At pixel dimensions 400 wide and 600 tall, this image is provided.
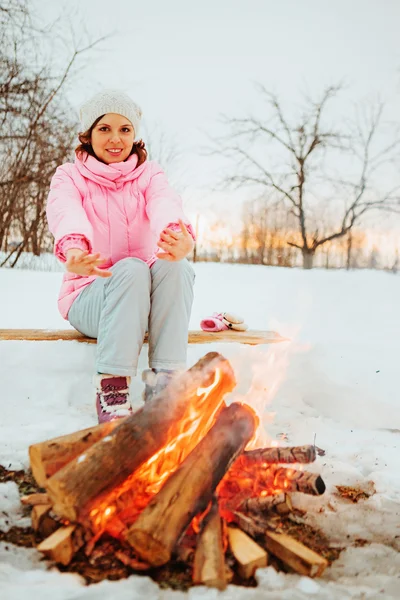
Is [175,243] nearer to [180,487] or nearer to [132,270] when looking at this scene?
[132,270]

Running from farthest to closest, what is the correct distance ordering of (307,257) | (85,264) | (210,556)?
(307,257) < (85,264) < (210,556)

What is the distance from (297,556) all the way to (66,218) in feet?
5.77

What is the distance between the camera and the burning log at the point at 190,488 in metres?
1.25

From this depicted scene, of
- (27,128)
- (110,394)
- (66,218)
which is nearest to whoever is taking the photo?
(110,394)

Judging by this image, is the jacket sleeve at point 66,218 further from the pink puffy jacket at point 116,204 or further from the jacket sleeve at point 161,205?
the jacket sleeve at point 161,205

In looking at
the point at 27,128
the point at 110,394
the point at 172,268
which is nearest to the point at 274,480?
the point at 110,394

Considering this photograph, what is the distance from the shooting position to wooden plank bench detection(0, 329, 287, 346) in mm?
2906

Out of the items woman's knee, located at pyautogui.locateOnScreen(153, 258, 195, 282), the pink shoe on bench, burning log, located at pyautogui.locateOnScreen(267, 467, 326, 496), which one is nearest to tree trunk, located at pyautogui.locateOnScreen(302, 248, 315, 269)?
the pink shoe on bench

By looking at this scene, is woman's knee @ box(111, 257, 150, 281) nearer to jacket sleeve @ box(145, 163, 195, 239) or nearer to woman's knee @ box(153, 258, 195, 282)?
woman's knee @ box(153, 258, 195, 282)

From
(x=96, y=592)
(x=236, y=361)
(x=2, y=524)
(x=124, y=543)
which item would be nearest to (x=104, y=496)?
(x=124, y=543)

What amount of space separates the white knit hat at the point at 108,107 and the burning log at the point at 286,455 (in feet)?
6.22

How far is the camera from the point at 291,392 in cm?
299

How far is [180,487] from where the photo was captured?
139 centimetres

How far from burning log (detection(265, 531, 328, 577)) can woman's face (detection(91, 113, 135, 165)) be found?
2075 millimetres
